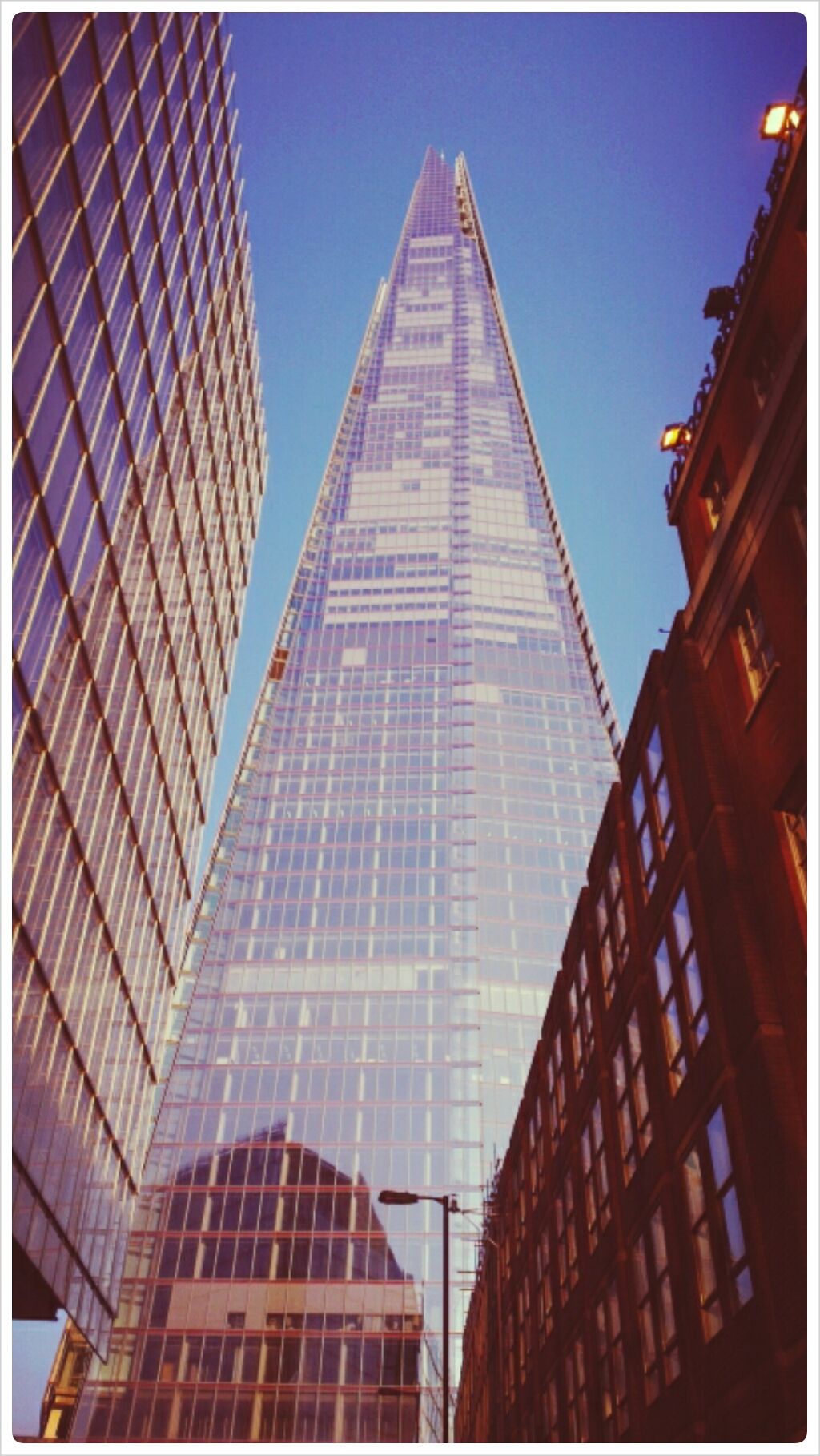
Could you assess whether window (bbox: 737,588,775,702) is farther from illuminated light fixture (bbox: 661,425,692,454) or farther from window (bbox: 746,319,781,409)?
illuminated light fixture (bbox: 661,425,692,454)

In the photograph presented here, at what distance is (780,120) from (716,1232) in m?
17.7

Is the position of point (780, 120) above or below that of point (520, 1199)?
above

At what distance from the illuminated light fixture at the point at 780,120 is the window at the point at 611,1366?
22.3 meters

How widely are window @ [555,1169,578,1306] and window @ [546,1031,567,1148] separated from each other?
1.66 m

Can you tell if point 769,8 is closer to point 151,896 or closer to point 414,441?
point 151,896

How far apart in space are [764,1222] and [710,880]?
5.66 meters

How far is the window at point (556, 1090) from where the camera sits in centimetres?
3203

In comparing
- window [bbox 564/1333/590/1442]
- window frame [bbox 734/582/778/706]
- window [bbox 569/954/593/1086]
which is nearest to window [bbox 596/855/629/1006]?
window [bbox 569/954/593/1086]

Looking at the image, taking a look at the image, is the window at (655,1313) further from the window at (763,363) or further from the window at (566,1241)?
the window at (763,363)

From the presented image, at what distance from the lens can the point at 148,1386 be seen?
7838 cm

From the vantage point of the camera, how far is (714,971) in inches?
736

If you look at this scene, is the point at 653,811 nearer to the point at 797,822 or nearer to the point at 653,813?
the point at 653,813

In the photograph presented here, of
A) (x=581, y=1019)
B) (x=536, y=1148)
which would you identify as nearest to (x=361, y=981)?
(x=536, y=1148)

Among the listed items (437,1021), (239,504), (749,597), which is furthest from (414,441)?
(749,597)
